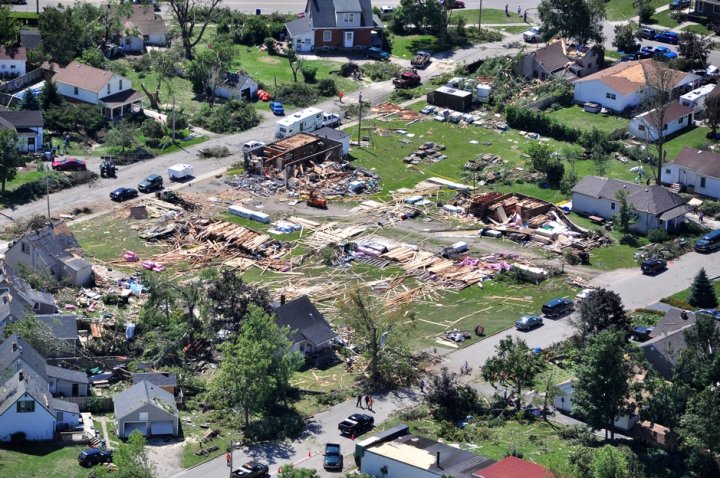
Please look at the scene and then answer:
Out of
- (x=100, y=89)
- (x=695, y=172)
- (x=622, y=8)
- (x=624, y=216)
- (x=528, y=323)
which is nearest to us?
(x=528, y=323)

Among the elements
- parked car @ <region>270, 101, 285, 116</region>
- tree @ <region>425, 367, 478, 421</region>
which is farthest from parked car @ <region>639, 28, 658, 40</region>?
tree @ <region>425, 367, 478, 421</region>

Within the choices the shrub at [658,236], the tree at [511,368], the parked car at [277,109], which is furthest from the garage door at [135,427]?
the parked car at [277,109]

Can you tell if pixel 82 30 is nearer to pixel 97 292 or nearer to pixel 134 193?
pixel 134 193

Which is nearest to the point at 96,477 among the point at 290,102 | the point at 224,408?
the point at 224,408

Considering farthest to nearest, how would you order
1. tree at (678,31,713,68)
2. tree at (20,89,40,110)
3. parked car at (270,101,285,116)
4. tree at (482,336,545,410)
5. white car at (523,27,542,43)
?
1. white car at (523,27,542,43)
2. tree at (678,31,713,68)
3. parked car at (270,101,285,116)
4. tree at (20,89,40,110)
5. tree at (482,336,545,410)

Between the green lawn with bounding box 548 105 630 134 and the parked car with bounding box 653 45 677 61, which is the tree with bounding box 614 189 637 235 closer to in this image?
the green lawn with bounding box 548 105 630 134

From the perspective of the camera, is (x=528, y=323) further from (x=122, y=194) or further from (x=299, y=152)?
(x=122, y=194)

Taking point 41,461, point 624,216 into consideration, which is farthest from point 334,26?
point 41,461
